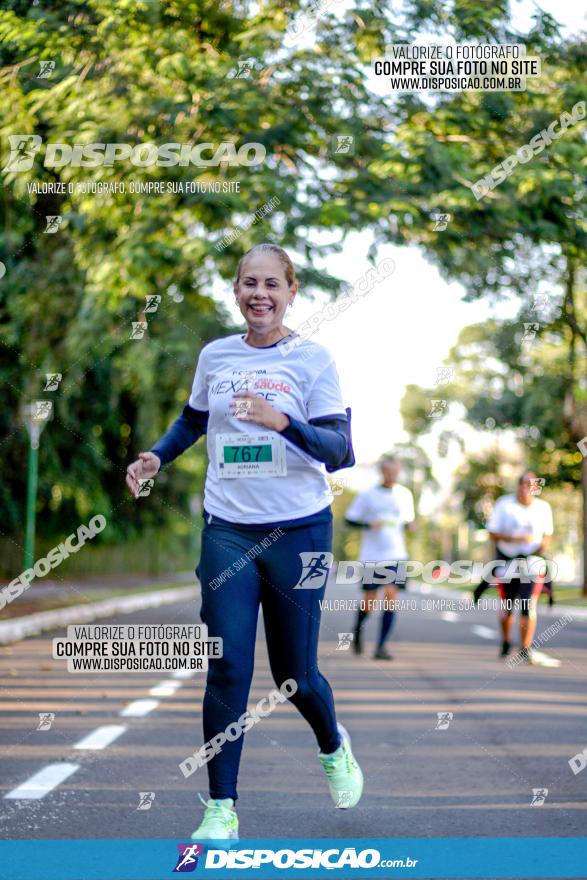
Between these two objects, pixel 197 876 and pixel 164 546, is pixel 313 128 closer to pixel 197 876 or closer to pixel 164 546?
pixel 197 876

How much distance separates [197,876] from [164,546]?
1491 inches

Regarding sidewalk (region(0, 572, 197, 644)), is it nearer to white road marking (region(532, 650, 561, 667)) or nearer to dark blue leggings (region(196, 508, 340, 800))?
white road marking (region(532, 650, 561, 667))

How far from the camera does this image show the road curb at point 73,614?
1435 cm

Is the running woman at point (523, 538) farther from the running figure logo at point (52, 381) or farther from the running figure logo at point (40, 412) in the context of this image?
the running figure logo at point (52, 381)

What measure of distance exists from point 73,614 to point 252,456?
45.6 ft

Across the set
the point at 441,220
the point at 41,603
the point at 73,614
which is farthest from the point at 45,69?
the point at 41,603

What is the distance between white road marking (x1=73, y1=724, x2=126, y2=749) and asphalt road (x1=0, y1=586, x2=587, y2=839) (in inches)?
1.8

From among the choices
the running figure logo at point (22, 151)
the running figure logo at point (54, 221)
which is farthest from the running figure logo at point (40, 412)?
the running figure logo at point (22, 151)

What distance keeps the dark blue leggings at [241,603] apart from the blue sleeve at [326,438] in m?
0.24

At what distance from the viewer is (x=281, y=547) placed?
4340 mm

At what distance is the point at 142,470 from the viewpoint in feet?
14.5

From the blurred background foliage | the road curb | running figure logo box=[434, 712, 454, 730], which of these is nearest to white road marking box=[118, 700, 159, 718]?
running figure logo box=[434, 712, 454, 730]

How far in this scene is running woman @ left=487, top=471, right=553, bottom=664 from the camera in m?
11.6

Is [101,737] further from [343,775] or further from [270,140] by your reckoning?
[270,140]
